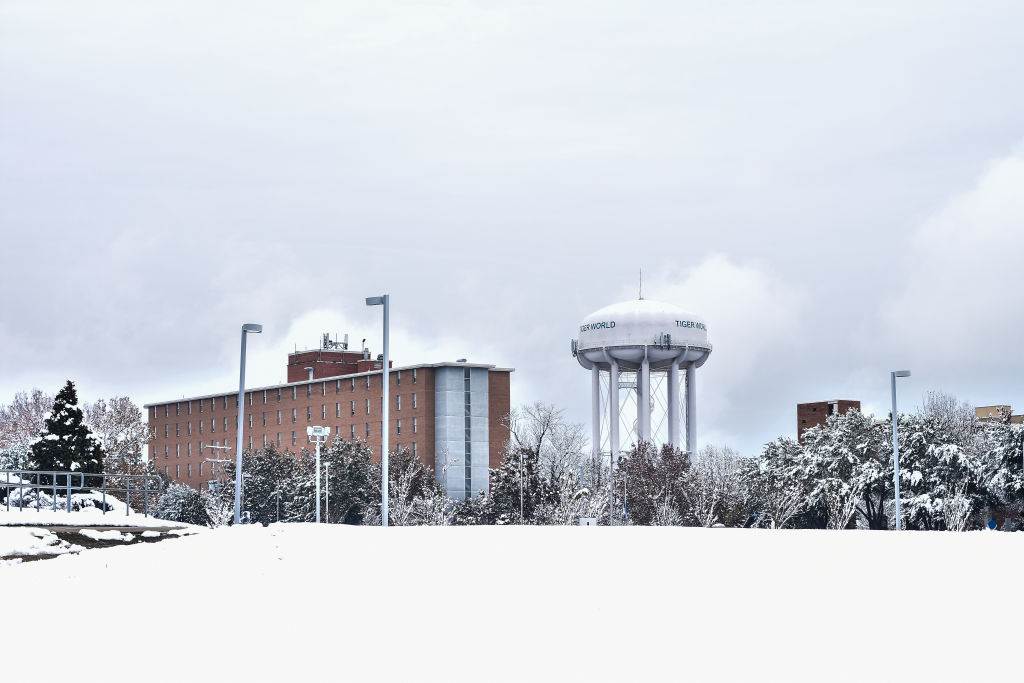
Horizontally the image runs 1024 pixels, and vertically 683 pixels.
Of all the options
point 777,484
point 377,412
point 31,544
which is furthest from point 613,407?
point 31,544

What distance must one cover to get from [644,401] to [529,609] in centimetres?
7101

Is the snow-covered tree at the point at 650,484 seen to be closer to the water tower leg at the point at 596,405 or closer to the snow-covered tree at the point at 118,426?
the water tower leg at the point at 596,405

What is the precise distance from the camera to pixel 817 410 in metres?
131

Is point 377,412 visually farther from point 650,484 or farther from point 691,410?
point 650,484

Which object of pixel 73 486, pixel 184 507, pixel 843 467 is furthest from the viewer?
pixel 184 507

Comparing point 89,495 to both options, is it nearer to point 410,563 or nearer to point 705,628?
point 410,563

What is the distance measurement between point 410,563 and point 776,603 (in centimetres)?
496

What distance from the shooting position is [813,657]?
12242 millimetres

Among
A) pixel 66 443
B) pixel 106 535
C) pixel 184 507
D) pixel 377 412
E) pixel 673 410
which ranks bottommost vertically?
pixel 184 507

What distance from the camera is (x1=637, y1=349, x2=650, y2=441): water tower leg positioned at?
271ft

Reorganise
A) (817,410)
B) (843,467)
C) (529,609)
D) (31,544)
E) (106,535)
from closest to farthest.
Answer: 1. (529,609)
2. (31,544)
3. (106,535)
4. (843,467)
5. (817,410)

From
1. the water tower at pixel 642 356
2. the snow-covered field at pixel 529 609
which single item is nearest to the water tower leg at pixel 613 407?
the water tower at pixel 642 356

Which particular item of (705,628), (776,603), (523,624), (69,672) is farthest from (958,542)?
(69,672)

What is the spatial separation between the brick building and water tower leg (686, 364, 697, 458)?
1849 cm
